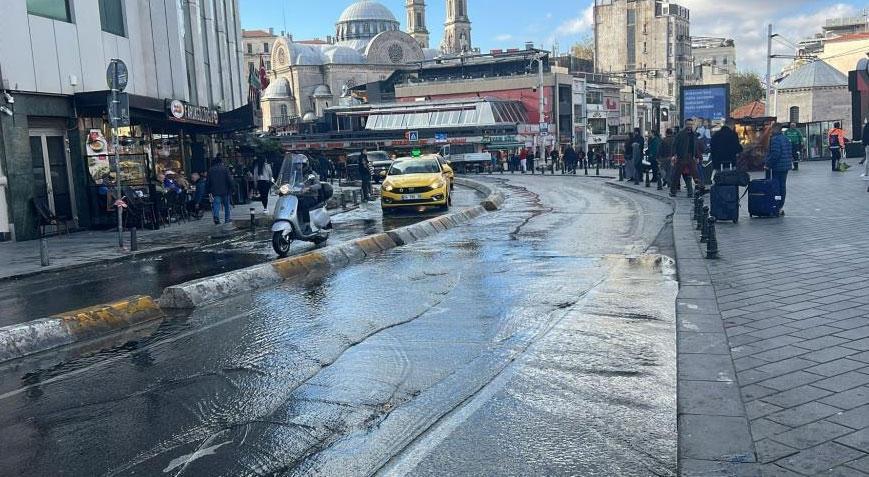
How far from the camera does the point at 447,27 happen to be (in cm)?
12925

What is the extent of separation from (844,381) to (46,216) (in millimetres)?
16514

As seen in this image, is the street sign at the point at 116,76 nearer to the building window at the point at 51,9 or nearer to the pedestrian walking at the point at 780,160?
the building window at the point at 51,9

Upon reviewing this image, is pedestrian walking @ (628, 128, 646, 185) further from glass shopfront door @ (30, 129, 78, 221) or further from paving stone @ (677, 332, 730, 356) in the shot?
paving stone @ (677, 332, 730, 356)

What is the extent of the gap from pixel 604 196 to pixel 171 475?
21.4m

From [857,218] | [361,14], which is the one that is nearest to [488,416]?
[857,218]

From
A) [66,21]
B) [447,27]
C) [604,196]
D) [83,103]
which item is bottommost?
[604,196]

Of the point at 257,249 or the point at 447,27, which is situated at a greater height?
the point at 447,27

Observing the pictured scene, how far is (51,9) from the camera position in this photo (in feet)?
56.6

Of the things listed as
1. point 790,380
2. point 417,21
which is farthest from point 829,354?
point 417,21

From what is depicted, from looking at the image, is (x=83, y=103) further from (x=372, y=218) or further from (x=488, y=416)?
(x=488, y=416)

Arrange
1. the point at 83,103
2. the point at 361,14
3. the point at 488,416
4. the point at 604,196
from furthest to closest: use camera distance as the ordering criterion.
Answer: the point at 361,14 < the point at 604,196 < the point at 83,103 < the point at 488,416

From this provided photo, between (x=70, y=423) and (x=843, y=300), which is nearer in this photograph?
(x=70, y=423)

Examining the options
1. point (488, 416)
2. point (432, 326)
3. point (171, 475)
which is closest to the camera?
point (171, 475)

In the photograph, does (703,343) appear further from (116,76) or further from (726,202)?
(116,76)
